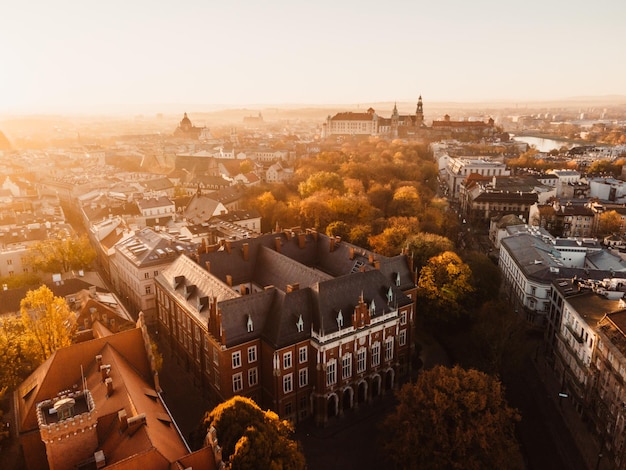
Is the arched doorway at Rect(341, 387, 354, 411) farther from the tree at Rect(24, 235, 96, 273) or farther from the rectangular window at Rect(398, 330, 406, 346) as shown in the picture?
the tree at Rect(24, 235, 96, 273)

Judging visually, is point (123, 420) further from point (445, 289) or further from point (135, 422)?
point (445, 289)

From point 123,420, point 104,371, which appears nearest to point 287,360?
point 104,371

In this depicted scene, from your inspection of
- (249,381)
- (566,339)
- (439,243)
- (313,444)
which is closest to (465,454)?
(313,444)

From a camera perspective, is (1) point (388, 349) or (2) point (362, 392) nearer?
(2) point (362, 392)

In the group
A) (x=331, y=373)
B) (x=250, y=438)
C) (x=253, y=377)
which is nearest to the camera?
(x=250, y=438)

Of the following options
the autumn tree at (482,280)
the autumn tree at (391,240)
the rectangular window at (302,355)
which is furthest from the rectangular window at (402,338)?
the autumn tree at (391,240)

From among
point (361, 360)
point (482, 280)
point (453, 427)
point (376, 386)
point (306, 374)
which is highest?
point (453, 427)

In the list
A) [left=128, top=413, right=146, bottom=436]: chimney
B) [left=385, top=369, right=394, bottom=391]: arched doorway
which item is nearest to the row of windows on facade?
[left=385, top=369, right=394, bottom=391]: arched doorway
